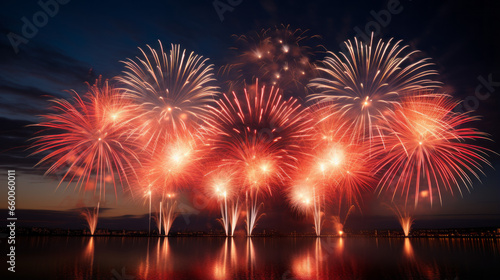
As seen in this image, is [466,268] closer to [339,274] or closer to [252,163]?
[339,274]

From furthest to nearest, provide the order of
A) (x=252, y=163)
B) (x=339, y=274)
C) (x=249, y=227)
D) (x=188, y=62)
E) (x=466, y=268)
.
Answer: (x=249, y=227)
(x=252, y=163)
(x=188, y=62)
(x=466, y=268)
(x=339, y=274)

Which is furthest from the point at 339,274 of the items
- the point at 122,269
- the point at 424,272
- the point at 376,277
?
the point at 122,269

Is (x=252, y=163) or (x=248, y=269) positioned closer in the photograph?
(x=248, y=269)

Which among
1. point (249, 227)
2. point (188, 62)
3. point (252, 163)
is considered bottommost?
point (249, 227)

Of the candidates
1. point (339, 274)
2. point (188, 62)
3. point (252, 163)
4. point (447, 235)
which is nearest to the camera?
point (339, 274)

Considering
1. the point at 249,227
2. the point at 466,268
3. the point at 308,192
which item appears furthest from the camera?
the point at 249,227

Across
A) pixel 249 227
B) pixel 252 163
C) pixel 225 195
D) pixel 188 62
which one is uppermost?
pixel 188 62

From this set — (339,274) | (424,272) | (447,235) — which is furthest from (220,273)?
(447,235)

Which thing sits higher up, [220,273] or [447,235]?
[220,273]

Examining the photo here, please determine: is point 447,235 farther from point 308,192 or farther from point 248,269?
point 248,269
